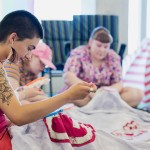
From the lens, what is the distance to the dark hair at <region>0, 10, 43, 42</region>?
1117 mm

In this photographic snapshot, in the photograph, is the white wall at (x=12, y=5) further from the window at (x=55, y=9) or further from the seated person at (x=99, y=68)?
the seated person at (x=99, y=68)

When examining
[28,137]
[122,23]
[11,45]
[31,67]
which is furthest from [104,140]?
[122,23]

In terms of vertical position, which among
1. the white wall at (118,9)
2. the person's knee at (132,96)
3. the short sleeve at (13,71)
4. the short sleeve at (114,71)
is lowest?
the person's knee at (132,96)

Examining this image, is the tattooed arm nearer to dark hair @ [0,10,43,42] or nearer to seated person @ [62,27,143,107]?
dark hair @ [0,10,43,42]

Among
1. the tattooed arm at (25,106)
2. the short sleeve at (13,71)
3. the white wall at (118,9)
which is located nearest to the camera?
the tattooed arm at (25,106)

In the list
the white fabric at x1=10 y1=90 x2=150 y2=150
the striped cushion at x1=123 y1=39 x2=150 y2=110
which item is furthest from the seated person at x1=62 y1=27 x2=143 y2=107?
the striped cushion at x1=123 y1=39 x2=150 y2=110

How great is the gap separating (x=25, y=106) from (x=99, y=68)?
1.74 m

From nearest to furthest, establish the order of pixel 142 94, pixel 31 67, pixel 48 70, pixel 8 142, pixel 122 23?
pixel 8 142, pixel 31 67, pixel 142 94, pixel 48 70, pixel 122 23

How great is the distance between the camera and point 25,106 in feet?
3.56

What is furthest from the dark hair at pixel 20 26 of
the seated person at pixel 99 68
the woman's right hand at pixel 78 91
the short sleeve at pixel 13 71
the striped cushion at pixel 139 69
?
the striped cushion at pixel 139 69

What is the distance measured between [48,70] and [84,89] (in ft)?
8.59

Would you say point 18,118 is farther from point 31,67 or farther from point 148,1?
point 148,1

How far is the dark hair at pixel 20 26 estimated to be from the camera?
3.67 feet

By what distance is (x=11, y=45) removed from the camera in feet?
3.67
